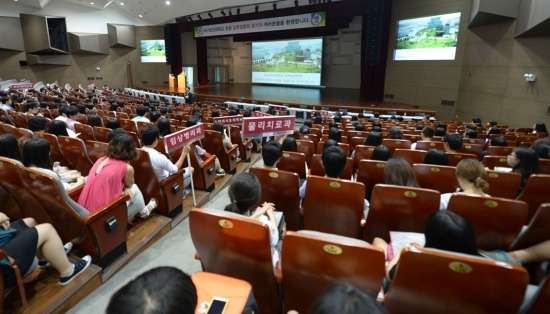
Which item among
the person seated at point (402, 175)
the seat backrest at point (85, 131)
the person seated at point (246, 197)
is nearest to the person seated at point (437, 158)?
the person seated at point (402, 175)

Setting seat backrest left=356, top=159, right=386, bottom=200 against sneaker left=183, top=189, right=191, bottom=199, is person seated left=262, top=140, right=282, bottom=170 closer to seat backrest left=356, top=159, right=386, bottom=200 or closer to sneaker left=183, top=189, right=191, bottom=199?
seat backrest left=356, top=159, right=386, bottom=200

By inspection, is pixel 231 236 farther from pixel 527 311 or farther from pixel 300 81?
pixel 300 81

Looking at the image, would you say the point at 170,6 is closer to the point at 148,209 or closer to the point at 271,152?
the point at 148,209

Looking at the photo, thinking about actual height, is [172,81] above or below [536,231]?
above

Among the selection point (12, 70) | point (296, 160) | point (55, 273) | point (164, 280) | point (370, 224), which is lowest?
point (55, 273)

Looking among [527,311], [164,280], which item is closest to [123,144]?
[164,280]

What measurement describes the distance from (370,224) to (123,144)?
206 centimetres

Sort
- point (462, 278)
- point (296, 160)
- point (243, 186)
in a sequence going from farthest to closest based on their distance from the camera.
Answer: point (296, 160) < point (243, 186) < point (462, 278)

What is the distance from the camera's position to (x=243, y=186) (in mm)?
1836

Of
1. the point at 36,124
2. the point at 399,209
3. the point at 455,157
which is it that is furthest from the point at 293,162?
the point at 36,124

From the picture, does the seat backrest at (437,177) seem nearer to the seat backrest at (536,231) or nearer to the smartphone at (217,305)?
the seat backrest at (536,231)

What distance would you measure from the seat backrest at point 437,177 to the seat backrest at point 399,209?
802 mm

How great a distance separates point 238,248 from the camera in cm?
A: 154

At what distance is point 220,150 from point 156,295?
149 inches
